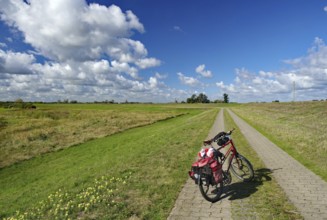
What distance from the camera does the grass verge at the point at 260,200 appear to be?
19.6 ft

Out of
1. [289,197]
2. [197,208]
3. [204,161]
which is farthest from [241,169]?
[197,208]

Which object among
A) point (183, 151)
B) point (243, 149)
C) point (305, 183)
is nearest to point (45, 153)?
point (183, 151)

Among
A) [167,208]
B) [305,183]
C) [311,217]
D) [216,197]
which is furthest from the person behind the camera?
[305,183]

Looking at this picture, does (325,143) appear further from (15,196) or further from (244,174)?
(15,196)

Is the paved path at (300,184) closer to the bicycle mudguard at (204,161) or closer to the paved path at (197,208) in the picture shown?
the paved path at (197,208)

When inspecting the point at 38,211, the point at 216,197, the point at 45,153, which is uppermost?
the point at 216,197

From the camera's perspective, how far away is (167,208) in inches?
257

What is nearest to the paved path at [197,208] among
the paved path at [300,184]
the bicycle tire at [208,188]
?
the bicycle tire at [208,188]

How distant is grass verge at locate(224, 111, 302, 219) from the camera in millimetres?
5979

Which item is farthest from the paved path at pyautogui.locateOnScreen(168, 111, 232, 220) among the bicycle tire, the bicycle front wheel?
the bicycle front wheel

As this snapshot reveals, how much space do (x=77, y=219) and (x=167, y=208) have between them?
7.06ft

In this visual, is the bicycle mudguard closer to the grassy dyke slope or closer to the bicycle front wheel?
the grassy dyke slope

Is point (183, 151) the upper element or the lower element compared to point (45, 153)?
upper

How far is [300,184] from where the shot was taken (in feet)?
26.1
